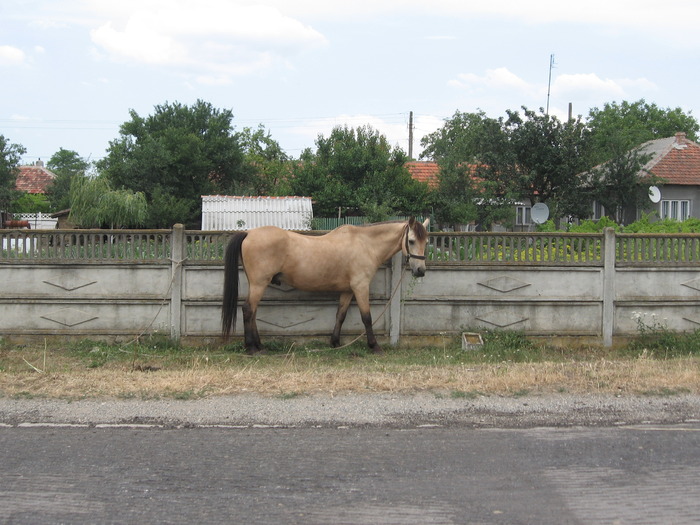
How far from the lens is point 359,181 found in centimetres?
3025

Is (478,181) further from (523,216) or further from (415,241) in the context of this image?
(415,241)

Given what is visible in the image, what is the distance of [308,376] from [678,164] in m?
34.5

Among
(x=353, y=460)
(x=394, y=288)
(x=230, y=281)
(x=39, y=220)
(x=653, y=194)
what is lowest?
(x=353, y=460)

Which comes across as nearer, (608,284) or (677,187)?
(608,284)

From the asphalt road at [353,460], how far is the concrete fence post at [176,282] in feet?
10.1

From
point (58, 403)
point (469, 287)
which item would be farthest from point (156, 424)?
point (469, 287)

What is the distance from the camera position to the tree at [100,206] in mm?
32094

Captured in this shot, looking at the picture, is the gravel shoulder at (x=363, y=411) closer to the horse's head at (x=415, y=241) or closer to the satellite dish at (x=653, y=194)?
the horse's head at (x=415, y=241)

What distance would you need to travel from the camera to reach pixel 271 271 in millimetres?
8969

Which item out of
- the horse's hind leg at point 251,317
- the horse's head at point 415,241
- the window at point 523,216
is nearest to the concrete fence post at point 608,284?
the horse's head at point 415,241

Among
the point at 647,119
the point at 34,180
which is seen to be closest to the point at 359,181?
the point at 34,180

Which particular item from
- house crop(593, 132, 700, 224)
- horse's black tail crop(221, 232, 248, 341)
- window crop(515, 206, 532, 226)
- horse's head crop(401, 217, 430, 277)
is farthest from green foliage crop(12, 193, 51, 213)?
horse's head crop(401, 217, 430, 277)

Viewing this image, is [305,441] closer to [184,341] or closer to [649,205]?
[184,341]

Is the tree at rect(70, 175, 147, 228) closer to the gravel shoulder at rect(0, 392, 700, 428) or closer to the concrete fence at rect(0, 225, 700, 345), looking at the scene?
the concrete fence at rect(0, 225, 700, 345)
